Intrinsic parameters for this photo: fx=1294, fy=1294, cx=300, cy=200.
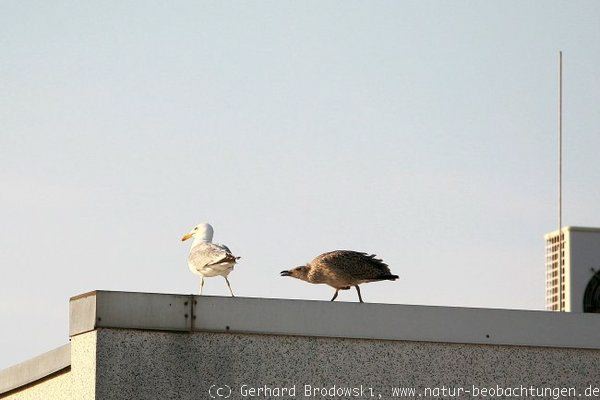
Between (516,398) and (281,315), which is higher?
(281,315)

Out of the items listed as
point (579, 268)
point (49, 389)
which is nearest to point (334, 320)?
point (49, 389)

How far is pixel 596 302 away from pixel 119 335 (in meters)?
9.05

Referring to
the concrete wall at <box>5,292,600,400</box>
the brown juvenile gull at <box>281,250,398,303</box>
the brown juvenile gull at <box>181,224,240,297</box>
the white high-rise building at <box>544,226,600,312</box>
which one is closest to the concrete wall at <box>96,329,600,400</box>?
the concrete wall at <box>5,292,600,400</box>

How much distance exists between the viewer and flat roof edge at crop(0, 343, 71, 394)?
8422 mm

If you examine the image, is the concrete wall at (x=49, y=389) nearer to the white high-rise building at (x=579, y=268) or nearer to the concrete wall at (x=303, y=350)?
the concrete wall at (x=303, y=350)

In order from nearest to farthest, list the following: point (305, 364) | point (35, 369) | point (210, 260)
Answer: point (305, 364), point (35, 369), point (210, 260)

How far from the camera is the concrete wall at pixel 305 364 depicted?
7828mm

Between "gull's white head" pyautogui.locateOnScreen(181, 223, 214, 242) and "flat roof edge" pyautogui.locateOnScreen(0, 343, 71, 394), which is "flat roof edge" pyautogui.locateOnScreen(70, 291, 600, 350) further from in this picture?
"gull's white head" pyautogui.locateOnScreen(181, 223, 214, 242)

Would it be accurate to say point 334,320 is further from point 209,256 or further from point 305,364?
point 209,256

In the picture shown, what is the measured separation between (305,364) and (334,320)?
34cm

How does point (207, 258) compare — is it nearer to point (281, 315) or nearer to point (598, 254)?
point (281, 315)

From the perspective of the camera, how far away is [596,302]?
15570mm

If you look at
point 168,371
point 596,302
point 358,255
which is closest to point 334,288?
point 358,255

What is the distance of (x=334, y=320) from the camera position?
826 centimetres
